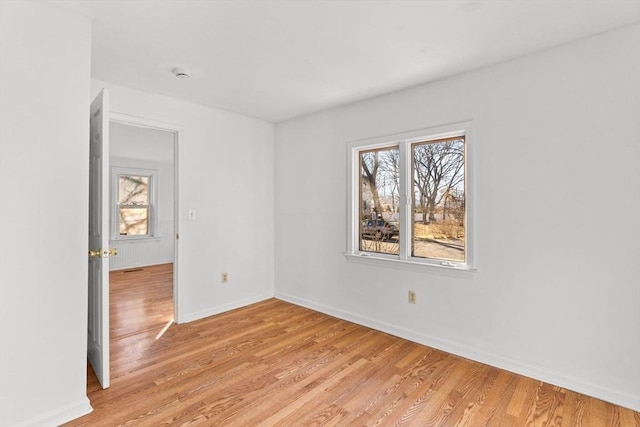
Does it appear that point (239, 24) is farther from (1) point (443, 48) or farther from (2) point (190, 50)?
(1) point (443, 48)

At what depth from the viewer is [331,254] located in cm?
377

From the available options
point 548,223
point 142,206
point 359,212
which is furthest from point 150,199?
point 548,223

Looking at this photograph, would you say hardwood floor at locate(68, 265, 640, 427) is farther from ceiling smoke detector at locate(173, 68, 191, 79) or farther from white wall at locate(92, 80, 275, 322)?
ceiling smoke detector at locate(173, 68, 191, 79)

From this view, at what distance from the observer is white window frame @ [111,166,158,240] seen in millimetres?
6500

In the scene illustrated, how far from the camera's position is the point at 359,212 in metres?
3.65

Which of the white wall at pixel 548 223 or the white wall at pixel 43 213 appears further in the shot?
the white wall at pixel 548 223

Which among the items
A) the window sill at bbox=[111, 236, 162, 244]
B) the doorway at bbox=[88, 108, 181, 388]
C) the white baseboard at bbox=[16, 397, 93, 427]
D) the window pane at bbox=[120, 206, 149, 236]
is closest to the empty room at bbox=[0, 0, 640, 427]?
the white baseboard at bbox=[16, 397, 93, 427]

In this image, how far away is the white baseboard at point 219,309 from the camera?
3.53 m

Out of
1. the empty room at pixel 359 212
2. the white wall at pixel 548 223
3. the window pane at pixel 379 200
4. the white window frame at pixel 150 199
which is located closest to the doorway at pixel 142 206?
the white window frame at pixel 150 199

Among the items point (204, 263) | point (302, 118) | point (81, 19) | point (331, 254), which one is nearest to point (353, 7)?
point (81, 19)

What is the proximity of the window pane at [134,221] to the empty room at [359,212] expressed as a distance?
355cm

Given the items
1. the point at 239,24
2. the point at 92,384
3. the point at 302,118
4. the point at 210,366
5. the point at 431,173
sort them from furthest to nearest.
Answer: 1. the point at 302,118
2. the point at 431,173
3. the point at 210,366
4. the point at 92,384
5. the point at 239,24

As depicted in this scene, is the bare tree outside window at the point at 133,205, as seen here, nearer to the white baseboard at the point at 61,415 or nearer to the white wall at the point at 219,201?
the white wall at the point at 219,201

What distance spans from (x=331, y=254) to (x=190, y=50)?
2.42 m
